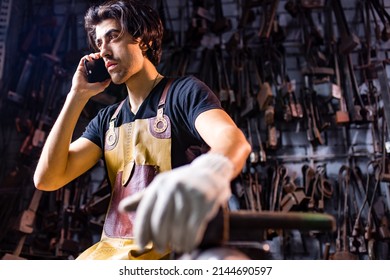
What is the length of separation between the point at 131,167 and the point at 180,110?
17 centimetres

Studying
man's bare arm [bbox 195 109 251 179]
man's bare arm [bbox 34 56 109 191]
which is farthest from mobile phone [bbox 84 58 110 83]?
man's bare arm [bbox 195 109 251 179]

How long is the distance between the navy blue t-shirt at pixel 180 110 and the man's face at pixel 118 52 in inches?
2.9

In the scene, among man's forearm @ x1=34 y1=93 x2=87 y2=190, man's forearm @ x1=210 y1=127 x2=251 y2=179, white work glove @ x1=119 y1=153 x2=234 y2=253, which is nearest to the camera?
white work glove @ x1=119 y1=153 x2=234 y2=253

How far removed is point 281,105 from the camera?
92.0 inches

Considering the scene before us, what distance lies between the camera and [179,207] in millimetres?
458

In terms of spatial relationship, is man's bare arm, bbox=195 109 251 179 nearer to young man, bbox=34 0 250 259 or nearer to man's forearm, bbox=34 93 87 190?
young man, bbox=34 0 250 259

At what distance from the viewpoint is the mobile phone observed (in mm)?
1125

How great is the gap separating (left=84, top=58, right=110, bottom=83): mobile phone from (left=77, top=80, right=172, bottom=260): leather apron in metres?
0.14

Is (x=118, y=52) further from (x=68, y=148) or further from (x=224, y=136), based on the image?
(x=224, y=136)

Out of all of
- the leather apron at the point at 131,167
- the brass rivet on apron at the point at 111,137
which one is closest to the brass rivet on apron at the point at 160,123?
the leather apron at the point at 131,167

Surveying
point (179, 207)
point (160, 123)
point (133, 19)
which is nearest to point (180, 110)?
point (160, 123)

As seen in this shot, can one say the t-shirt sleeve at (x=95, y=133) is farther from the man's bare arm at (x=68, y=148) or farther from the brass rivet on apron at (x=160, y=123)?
the brass rivet on apron at (x=160, y=123)
